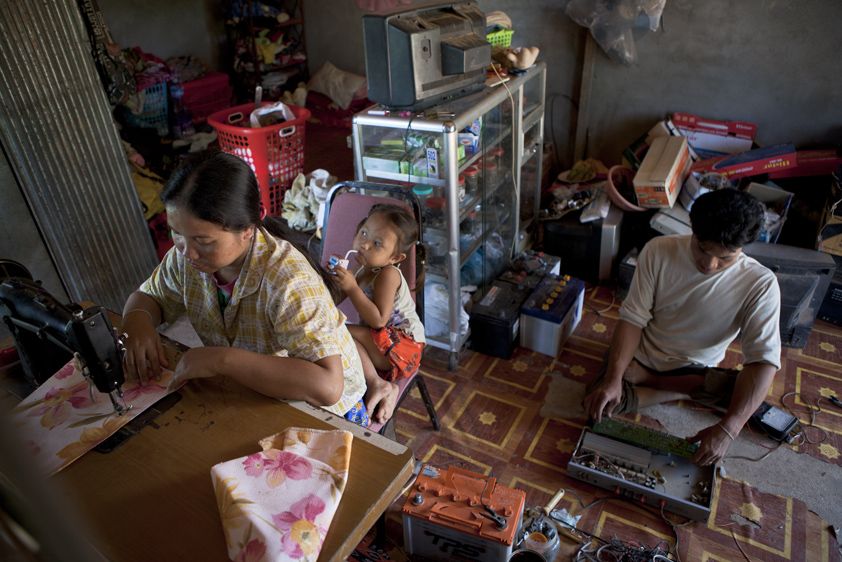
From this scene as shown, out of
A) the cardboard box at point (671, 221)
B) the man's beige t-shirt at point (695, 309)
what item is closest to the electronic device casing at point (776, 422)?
the man's beige t-shirt at point (695, 309)

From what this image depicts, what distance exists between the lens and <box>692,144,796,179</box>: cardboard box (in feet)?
9.75

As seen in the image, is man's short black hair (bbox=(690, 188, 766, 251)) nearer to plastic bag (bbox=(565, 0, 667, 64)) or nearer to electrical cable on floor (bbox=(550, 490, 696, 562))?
electrical cable on floor (bbox=(550, 490, 696, 562))

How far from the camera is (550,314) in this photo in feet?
8.64

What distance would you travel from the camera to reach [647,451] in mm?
2033

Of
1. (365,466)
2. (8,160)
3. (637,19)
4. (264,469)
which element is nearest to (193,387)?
(264,469)

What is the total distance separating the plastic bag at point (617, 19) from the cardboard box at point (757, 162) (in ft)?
2.80

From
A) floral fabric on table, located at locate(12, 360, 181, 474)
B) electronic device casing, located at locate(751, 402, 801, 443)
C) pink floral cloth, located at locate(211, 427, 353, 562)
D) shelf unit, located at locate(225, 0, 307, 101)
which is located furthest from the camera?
shelf unit, located at locate(225, 0, 307, 101)

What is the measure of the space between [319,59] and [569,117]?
8.95 feet

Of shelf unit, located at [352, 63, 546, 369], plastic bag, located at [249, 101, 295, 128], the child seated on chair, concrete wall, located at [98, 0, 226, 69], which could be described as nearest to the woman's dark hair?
the child seated on chair

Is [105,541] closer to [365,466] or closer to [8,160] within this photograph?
[365,466]

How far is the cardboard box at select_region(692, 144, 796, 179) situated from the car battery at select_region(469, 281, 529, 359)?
1.37 metres

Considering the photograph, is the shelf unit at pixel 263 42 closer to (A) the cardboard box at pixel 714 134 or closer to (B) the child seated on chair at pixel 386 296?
(A) the cardboard box at pixel 714 134

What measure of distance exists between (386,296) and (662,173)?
1.92 metres

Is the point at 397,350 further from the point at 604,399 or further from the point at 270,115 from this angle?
the point at 270,115
